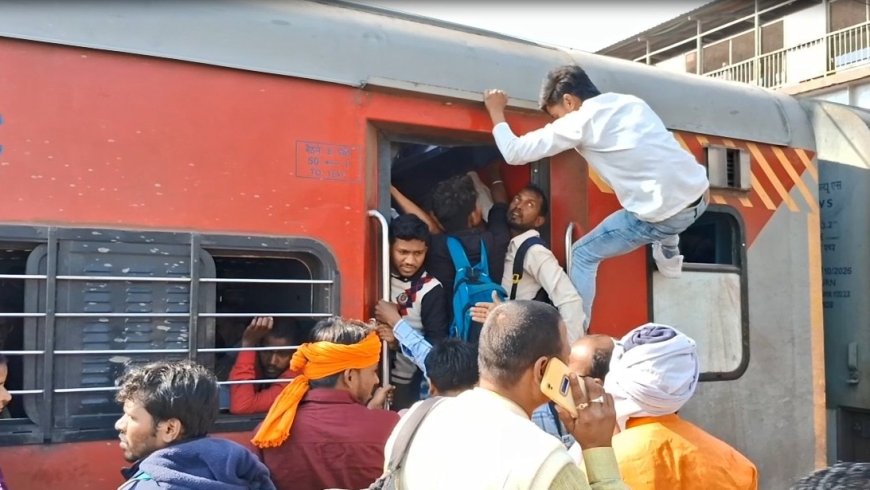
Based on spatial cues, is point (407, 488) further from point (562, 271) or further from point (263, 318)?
point (562, 271)

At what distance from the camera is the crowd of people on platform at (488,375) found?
5.11 feet

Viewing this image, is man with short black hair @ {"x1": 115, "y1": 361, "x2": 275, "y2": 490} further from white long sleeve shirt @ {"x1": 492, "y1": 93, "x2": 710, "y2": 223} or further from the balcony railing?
the balcony railing

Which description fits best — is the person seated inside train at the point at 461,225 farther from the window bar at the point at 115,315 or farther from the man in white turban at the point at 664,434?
the man in white turban at the point at 664,434

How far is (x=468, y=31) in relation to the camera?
3.43 meters

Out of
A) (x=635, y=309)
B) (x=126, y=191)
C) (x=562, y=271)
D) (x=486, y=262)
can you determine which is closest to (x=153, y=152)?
(x=126, y=191)

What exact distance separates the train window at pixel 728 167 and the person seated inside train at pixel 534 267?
876 mm

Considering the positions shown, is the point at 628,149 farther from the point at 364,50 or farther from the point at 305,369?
the point at 305,369

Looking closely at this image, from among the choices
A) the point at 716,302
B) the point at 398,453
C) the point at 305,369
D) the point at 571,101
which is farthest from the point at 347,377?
the point at 716,302

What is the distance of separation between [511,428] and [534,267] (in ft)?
6.20

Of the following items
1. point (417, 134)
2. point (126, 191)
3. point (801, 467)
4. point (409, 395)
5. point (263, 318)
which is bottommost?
point (801, 467)

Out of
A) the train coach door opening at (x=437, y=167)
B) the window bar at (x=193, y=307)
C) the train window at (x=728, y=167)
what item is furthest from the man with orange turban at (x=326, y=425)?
the train window at (x=728, y=167)

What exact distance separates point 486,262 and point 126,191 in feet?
4.57

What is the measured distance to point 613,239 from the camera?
3.30 metres

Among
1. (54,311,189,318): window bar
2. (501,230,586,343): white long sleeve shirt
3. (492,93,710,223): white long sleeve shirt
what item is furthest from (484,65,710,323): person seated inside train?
(54,311,189,318): window bar
